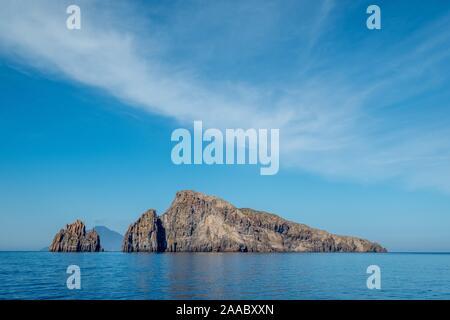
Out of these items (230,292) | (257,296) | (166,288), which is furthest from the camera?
(166,288)

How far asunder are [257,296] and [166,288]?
17741 millimetres

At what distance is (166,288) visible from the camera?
62.6 meters

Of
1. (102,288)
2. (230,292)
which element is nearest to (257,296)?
(230,292)
